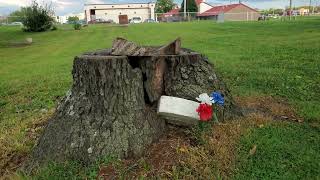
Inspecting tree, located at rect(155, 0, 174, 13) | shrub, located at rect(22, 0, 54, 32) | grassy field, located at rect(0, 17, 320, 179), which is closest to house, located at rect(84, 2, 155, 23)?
tree, located at rect(155, 0, 174, 13)

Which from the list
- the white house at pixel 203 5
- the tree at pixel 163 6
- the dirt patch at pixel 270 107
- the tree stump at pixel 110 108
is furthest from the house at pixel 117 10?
the tree stump at pixel 110 108

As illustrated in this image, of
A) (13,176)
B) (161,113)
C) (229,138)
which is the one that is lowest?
(13,176)

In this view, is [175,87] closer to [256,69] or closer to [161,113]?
[161,113]

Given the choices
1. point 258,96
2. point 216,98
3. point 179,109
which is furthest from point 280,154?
point 258,96

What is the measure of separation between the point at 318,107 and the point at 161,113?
233 cm

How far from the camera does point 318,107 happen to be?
502cm

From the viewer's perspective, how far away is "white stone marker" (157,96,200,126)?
379 cm

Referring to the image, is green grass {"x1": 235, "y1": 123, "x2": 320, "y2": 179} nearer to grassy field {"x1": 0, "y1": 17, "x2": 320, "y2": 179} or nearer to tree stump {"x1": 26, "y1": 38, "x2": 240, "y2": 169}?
grassy field {"x1": 0, "y1": 17, "x2": 320, "y2": 179}

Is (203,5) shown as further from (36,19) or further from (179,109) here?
(179,109)

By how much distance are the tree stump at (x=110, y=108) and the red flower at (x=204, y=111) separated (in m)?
0.36

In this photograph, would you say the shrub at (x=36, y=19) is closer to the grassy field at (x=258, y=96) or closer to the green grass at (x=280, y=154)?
the grassy field at (x=258, y=96)

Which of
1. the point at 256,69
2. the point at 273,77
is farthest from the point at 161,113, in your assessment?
the point at 256,69

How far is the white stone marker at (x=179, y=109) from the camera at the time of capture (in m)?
3.79

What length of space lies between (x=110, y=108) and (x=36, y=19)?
3164 cm
